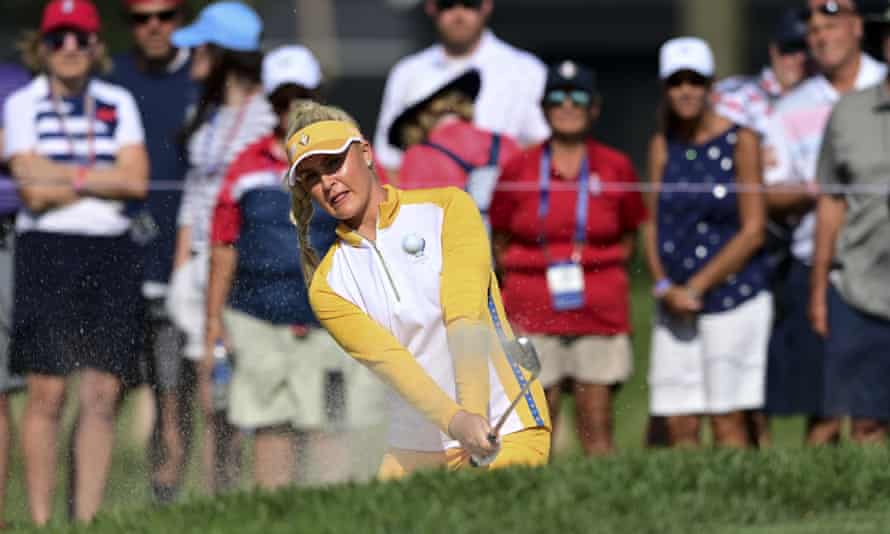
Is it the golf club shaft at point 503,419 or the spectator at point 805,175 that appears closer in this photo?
the golf club shaft at point 503,419

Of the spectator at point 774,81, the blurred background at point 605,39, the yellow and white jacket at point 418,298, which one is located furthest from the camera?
the blurred background at point 605,39

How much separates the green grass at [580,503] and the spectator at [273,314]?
8.00 ft

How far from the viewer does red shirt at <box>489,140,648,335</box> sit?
32.5 ft

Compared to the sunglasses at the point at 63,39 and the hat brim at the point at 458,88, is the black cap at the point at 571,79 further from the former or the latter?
the sunglasses at the point at 63,39

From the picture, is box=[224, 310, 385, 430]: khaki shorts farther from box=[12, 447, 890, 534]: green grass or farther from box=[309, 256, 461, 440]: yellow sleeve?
box=[309, 256, 461, 440]: yellow sleeve

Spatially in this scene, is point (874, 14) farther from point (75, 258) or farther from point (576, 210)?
point (75, 258)

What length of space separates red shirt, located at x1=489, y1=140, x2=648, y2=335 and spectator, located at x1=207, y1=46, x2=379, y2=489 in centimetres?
91

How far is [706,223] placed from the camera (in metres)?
10.2

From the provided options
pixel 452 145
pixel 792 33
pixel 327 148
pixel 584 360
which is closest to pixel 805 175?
pixel 584 360

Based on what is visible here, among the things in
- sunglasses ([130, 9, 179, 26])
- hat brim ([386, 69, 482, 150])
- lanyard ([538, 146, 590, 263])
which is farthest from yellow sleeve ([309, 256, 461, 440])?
sunglasses ([130, 9, 179, 26])

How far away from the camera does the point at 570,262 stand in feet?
32.6

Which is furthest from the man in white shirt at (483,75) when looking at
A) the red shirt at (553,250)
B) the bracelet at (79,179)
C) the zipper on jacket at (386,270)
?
the zipper on jacket at (386,270)

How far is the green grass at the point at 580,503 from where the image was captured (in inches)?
256

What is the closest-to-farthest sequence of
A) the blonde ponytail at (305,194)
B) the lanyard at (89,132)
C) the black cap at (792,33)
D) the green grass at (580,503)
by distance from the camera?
the green grass at (580,503)
the blonde ponytail at (305,194)
the lanyard at (89,132)
the black cap at (792,33)
